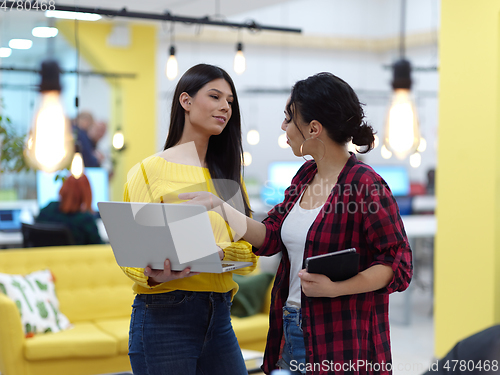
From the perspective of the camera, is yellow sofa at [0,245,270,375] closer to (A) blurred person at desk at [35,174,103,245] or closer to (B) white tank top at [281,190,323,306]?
(A) blurred person at desk at [35,174,103,245]

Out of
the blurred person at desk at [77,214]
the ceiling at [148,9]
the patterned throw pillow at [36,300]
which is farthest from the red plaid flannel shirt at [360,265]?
the ceiling at [148,9]

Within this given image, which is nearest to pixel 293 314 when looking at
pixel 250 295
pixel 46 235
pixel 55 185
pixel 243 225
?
pixel 243 225

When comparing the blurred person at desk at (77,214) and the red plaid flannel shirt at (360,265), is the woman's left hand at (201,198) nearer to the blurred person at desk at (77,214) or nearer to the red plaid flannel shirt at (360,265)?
the red plaid flannel shirt at (360,265)

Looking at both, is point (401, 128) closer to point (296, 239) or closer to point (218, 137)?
point (218, 137)

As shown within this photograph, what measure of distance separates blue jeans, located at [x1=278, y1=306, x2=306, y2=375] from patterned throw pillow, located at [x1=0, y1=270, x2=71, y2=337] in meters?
2.36

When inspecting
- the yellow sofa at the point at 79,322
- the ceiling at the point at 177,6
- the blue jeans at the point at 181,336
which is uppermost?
the ceiling at the point at 177,6

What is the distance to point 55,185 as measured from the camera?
549cm

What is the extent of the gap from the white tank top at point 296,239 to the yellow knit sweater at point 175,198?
211 mm

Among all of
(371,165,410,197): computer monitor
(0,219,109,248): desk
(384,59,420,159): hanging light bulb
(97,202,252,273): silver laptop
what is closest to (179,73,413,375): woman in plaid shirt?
(97,202,252,273): silver laptop

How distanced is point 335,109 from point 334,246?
0.37 metres

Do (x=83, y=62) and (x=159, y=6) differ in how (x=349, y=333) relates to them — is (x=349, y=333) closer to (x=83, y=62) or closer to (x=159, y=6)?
(x=159, y=6)

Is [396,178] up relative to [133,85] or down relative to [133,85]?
down

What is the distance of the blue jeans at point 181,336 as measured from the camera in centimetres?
167

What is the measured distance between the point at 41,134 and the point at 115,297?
1453mm
